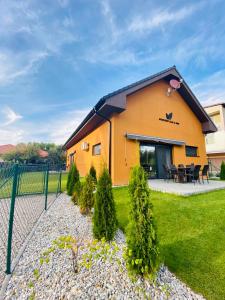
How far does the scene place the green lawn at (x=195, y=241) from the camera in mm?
1950

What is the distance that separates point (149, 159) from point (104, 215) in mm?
7336

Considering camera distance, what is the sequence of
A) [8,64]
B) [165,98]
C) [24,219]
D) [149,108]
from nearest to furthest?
1. [24,219]
2. [8,64]
3. [149,108]
4. [165,98]

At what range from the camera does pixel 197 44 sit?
9.31 metres

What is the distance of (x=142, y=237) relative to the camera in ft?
6.45

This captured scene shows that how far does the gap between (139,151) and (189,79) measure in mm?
7825

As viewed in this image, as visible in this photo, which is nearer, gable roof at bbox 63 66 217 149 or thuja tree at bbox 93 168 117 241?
thuja tree at bbox 93 168 117 241

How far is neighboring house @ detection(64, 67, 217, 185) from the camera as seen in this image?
319 inches

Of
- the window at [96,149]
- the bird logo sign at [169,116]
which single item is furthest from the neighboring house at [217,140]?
the window at [96,149]

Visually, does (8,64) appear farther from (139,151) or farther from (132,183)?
(132,183)

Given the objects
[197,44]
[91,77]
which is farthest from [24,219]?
[197,44]

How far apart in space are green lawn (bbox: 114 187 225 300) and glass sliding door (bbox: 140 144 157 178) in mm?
4634

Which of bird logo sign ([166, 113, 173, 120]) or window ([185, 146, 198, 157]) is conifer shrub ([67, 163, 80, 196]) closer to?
bird logo sign ([166, 113, 173, 120])

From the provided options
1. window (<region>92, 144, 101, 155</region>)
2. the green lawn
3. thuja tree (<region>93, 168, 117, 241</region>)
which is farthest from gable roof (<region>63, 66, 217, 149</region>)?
thuja tree (<region>93, 168, 117, 241</region>)

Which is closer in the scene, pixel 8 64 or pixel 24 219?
pixel 24 219
